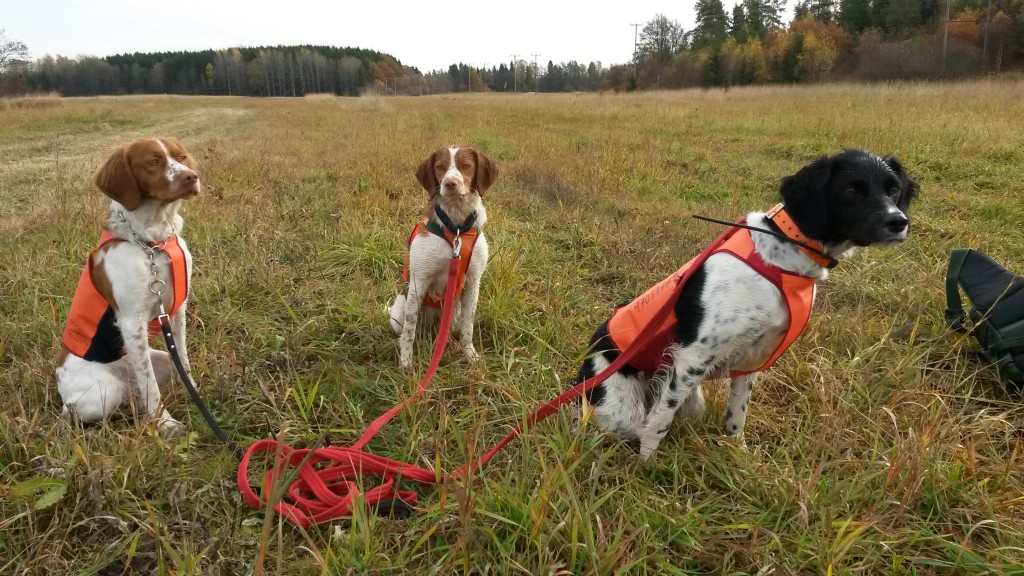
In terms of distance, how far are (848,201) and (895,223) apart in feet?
0.53

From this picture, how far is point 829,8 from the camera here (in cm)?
5006

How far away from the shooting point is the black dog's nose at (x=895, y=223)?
1.82 m

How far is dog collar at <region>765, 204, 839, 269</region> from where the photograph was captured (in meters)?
1.93

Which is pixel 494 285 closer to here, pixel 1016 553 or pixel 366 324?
pixel 366 324

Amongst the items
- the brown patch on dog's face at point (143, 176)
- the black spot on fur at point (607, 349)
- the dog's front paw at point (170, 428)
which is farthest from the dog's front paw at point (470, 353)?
the brown patch on dog's face at point (143, 176)

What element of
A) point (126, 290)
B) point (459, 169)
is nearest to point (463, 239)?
point (459, 169)

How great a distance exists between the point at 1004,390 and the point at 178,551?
3651mm

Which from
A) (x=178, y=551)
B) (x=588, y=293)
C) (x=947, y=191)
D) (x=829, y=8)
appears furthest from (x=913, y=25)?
(x=178, y=551)

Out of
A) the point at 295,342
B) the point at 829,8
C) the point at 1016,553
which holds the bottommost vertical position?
the point at 1016,553

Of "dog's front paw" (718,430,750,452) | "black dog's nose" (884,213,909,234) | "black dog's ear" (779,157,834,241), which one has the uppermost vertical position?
"black dog's ear" (779,157,834,241)

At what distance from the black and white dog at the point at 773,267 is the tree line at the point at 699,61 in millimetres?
38259

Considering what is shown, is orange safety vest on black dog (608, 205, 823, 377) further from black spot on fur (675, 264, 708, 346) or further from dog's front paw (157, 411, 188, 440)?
dog's front paw (157, 411, 188, 440)

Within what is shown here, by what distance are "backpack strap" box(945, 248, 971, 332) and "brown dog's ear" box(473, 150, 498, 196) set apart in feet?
9.15

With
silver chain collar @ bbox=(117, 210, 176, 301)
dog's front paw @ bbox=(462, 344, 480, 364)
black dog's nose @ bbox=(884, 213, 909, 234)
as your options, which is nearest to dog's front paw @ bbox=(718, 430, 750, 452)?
black dog's nose @ bbox=(884, 213, 909, 234)
